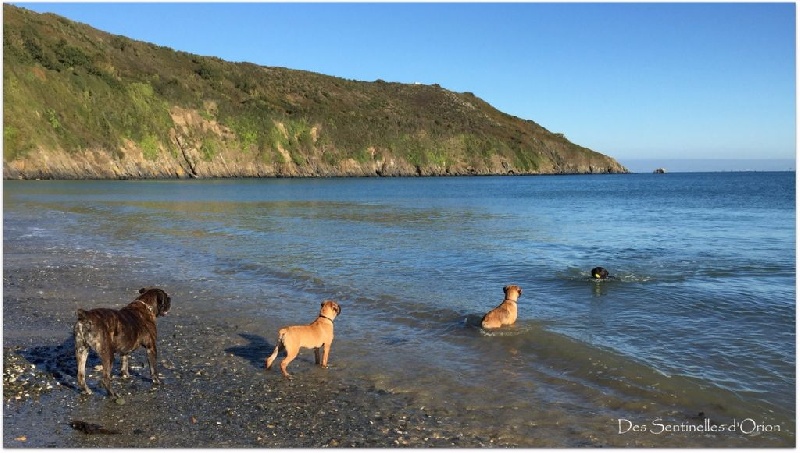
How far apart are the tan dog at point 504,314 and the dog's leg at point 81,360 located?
20.9 ft

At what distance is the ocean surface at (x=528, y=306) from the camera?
7.86 meters

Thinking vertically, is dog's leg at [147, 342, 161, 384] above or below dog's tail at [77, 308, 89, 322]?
below

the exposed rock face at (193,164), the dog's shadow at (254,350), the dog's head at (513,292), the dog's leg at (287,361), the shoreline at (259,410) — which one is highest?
the exposed rock face at (193,164)

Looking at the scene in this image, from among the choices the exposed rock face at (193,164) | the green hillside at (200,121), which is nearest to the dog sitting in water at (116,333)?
the green hillside at (200,121)

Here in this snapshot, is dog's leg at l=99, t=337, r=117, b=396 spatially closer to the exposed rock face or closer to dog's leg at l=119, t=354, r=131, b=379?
dog's leg at l=119, t=354, r=131, b=379

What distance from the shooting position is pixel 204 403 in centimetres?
727

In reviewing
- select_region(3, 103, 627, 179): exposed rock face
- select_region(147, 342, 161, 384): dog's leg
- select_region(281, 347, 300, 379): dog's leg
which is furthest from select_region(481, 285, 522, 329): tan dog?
select_region(3, 103, 627, 179): exposed rock face

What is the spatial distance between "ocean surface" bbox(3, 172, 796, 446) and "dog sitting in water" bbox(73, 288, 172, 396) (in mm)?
2491

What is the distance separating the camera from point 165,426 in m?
6.60

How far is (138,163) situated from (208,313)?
3724 inches

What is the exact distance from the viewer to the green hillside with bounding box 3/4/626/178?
87625 mm

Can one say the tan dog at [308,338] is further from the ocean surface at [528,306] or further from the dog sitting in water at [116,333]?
the dog sitting in water at [116,333]

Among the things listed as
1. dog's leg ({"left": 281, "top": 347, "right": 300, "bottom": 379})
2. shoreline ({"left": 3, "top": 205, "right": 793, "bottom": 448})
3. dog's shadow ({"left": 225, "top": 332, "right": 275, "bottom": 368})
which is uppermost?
dog's leg ({"left": 281, "top": 347, "right": 300, "bottom": 379})

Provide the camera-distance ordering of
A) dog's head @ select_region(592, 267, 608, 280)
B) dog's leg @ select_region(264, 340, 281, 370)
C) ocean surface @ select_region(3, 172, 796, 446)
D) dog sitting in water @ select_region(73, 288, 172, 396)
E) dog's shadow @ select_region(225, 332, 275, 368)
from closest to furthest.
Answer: dog sitting in water @ select_region(73, 288, 172, 396) < ocean surface @ select_region(3, 172, 796, 446) < dog's leg @ select_region(264, 340, 281, 370) < dog's shadow @ select_region(225, 332, 275, 368) < dog's head @ select_region(592, 267, 608, 280)
